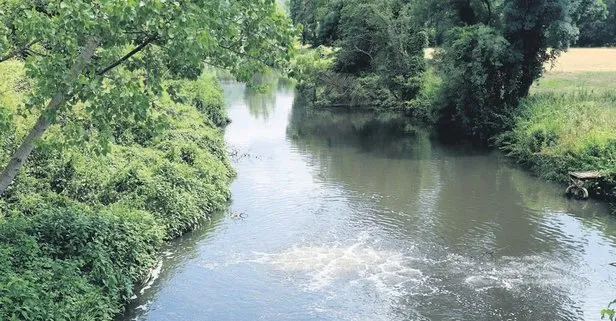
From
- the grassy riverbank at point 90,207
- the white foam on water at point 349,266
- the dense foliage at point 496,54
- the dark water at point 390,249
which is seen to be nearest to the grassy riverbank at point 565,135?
the dark water at point 390,249

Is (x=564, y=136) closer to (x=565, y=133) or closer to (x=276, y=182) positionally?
(x=565, y=133)

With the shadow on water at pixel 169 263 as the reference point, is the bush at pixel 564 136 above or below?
above

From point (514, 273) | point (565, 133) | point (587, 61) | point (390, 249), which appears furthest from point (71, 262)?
point (587, 61)

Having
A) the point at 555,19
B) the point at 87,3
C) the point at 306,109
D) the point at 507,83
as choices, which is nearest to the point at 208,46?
the point at 87,3

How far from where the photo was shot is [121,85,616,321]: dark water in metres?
15.9

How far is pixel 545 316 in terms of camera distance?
15.4m

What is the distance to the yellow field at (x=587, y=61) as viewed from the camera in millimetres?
55406

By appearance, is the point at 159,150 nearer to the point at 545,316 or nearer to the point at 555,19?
the point at 545,316

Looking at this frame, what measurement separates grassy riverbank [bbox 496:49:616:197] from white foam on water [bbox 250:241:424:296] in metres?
12.4

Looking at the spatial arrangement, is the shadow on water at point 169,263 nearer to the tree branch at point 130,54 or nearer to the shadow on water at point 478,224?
the shadow on water at point 478,224

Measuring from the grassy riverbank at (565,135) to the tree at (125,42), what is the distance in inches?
806

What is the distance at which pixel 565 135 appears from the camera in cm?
2972

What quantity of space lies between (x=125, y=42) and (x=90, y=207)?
9.10 meters

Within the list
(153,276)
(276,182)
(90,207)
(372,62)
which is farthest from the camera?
(372,62)
